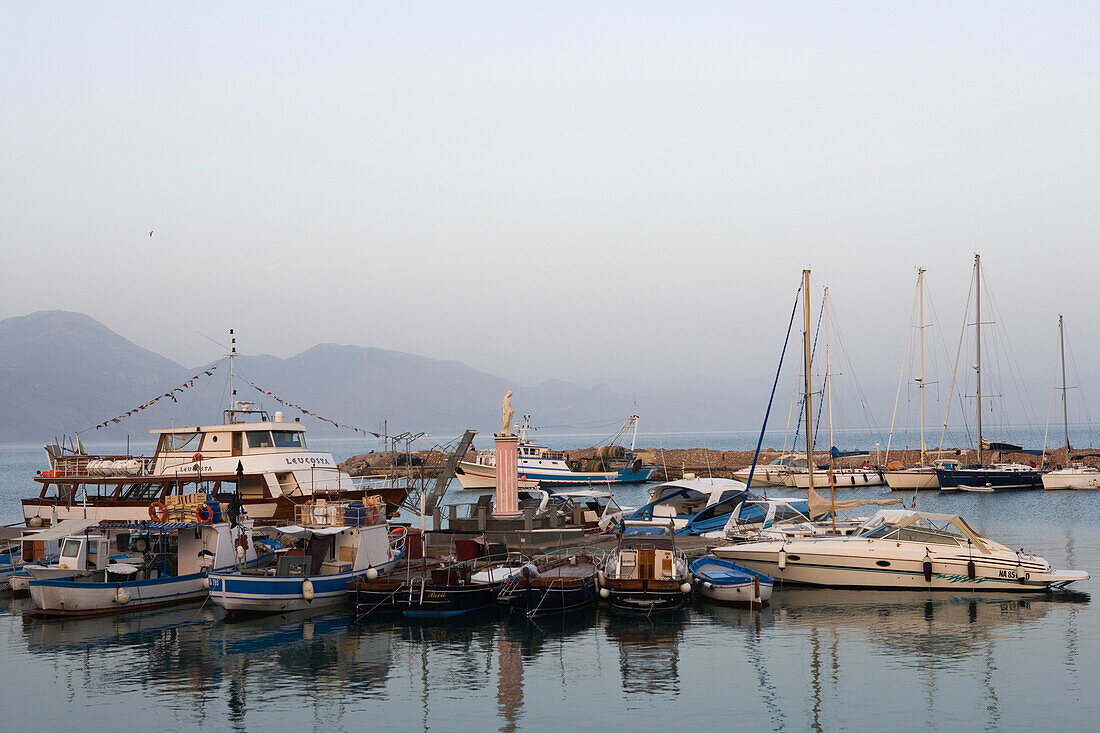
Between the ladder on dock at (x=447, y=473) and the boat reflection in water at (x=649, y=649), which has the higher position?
the ladder on dock at (x=447, y=473)

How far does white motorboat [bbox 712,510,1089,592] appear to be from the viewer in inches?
1233

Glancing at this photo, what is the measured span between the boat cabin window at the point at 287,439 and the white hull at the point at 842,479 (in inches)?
1873

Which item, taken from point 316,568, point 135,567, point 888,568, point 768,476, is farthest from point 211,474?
point 768,476

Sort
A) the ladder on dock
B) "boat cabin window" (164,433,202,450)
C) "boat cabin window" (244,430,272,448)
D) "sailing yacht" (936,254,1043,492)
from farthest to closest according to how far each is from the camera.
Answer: "sailing yacht" (936,254,1043,492)
"boat cabin window" (164,433,202,450)
"boat cabin window" (244,430,272,448)
the ladder on dock

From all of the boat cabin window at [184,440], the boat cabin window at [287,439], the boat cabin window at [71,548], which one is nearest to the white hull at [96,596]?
the boat cabin window at [71,548]

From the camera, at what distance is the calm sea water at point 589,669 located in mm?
19766

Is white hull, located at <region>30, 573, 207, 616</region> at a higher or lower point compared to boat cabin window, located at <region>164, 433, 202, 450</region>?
lower

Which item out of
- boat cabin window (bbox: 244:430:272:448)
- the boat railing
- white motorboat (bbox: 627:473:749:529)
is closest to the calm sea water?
the boat railing

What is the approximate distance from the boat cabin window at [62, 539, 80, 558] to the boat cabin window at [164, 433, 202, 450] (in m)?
13.0

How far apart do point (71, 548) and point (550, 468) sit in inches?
2476

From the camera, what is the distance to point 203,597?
31266 mm

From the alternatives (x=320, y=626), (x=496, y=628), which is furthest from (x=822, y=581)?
(x=320, y=626)

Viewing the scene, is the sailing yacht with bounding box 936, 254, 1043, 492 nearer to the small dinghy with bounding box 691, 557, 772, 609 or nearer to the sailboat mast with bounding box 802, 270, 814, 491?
the sailboat mast with bounding box 802, 270, 814, 491

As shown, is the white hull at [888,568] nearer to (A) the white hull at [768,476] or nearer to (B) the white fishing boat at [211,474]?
(B) the white fishing boat at [211,474]
